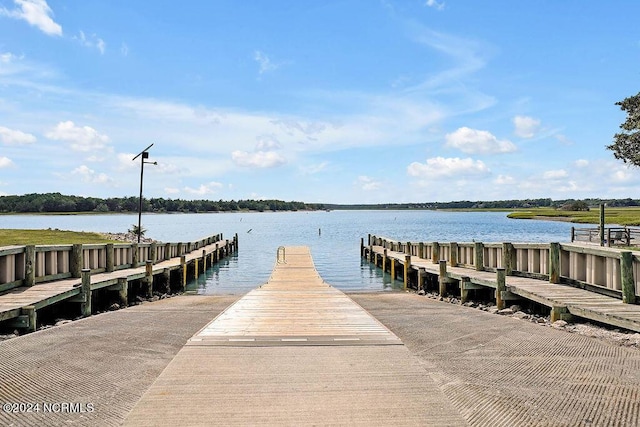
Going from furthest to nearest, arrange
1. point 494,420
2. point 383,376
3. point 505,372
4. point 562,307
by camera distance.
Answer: point 562,307 → point 505,372 → point 383,376 → point 494,420

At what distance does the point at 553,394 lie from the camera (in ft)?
19.1

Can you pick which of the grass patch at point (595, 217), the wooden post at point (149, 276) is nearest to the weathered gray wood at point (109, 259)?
the wooden post at point (149, 276)

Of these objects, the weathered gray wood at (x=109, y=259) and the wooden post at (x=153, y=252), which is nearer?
the weathered gray wood at (x=109, y=259)

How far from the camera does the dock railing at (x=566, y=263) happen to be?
33.0 feet

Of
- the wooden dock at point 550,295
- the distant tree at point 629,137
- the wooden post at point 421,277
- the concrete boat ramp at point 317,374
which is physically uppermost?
the distant tree at point 629,137

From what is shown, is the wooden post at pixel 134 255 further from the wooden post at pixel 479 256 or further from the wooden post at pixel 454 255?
the wooden post at pixel 479 256

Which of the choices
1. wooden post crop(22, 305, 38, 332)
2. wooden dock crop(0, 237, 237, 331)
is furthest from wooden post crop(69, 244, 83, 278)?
wooden post crop(22, 305, 38, 332)

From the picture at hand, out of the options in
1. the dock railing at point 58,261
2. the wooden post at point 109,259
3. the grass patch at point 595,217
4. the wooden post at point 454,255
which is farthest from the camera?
the grass patch at point 595,217

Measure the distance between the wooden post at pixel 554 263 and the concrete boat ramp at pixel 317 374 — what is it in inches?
144

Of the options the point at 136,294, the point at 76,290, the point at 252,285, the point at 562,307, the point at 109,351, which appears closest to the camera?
the point at 109,351

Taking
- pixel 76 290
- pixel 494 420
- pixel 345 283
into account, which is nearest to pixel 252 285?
pixel 345 283

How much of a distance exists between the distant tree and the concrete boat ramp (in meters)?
29.4

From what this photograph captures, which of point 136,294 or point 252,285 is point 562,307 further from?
point 252,285

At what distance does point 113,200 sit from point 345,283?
18318 cm
